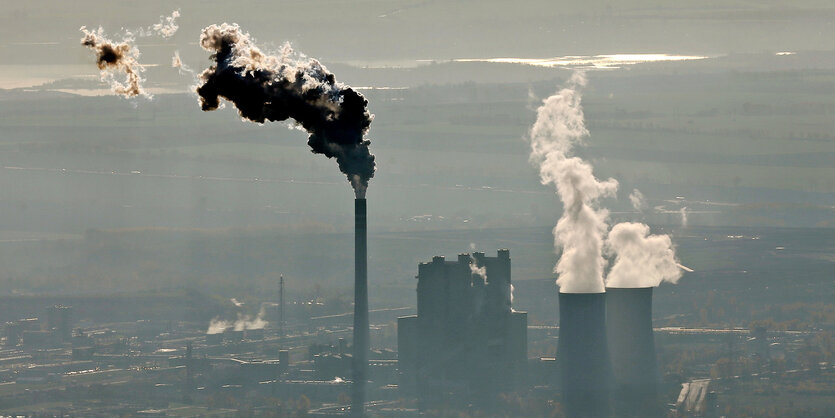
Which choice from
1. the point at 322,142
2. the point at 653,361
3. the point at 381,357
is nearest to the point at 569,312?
the point at 653,361

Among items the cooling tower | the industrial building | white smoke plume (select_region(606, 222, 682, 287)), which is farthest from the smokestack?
the industrial building

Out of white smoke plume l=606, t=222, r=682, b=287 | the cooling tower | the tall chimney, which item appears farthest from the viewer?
white smoke plume l=606, t=222, r=682, b=287

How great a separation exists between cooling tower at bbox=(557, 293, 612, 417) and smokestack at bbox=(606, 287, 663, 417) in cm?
449

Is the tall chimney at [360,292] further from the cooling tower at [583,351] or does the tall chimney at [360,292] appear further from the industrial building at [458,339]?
the industrial building at [458,339]

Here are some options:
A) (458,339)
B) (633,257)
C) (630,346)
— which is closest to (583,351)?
(630,346)

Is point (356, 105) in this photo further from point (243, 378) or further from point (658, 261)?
point (243, 378)

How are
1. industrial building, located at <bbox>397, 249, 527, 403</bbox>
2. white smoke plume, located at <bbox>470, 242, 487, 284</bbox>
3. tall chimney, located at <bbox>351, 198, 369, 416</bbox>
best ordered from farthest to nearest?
white smoke plume, located at <bbox>470, 242, 487, 284</bbox> < industrial building, located at <bbox>397, 249, 527, 403</bbox> < tall chimney, located at <bbox>351, 198, 369, 416</bbox>

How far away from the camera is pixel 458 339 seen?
150 metres

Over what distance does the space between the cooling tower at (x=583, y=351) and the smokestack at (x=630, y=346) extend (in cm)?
449

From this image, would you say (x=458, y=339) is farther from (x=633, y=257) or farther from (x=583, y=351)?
(x=583, y=351)

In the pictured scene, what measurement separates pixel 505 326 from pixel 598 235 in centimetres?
1724

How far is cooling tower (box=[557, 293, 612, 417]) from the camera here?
122438mm

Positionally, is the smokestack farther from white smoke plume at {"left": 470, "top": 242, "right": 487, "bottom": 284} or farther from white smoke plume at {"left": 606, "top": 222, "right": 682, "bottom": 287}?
white smoke plume at {"left": 470, "top": 242, "right": 487, "bottom": 284}

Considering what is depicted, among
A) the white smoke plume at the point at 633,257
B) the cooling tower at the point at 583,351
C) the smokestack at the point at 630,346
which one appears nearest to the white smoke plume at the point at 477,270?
the white smoke plume at the point at 633,257
